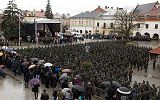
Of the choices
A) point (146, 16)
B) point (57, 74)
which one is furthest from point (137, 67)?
point (146, 16)

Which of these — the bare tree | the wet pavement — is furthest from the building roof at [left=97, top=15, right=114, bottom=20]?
the wet pavement

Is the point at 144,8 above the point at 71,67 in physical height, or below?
above

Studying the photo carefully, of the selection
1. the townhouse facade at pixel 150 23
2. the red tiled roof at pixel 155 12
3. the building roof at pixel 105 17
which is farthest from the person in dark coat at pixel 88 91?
the building roof at pixel 105 17

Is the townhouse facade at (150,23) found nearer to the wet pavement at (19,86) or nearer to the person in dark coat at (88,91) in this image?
the wet pavement at (19,86)

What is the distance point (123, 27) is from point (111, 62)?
1127 inches

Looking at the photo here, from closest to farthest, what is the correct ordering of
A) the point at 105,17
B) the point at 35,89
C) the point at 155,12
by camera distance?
the point at 35,89 < the point at 155,12 < the point at 105,17

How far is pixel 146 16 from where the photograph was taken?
65.8 meters

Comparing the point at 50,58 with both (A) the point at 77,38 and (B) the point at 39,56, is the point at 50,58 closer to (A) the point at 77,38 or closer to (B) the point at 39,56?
(B) the point at 39,56

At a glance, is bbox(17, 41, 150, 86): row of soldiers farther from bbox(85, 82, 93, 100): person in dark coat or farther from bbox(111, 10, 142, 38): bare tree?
bbox(111, 10, 142, 38): bare tree

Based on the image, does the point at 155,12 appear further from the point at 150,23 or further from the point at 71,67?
the point at 71,67

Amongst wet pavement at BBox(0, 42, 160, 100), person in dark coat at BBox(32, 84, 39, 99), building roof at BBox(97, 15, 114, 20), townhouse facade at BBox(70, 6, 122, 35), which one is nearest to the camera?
person in dark coat at BBox(32, 84, 39, 99)

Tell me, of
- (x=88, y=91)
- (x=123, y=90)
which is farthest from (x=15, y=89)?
(x=123, y=90)

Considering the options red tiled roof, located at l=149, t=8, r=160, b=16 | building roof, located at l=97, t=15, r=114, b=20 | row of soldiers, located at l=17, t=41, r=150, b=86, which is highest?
red tiled roof, located at l=149, t=8, r=160, b=16

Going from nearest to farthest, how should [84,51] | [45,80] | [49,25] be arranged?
[45,80] → [84,51] → [49,25]
